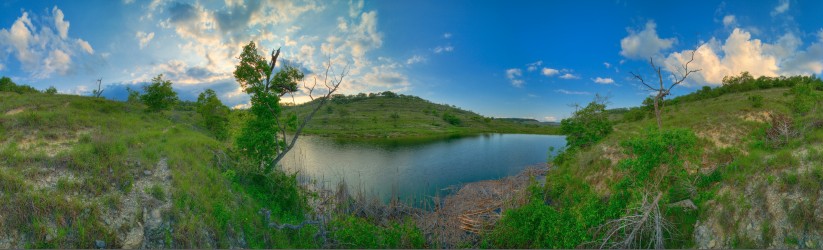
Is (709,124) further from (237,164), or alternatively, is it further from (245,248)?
(237,164)

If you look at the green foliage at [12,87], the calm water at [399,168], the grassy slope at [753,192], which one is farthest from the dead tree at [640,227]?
the green foliage at [12,87]

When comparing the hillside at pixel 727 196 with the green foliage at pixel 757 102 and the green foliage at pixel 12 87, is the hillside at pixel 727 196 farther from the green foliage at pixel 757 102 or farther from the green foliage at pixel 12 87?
the green foliage at pixel 12 87

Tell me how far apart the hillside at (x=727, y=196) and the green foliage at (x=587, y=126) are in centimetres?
814

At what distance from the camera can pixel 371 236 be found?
49.8 feet

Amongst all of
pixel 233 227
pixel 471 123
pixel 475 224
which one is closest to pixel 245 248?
pixel 233 227

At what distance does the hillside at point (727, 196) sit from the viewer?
1122cm

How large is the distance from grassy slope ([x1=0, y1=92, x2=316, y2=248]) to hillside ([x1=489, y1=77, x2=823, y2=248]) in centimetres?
1231

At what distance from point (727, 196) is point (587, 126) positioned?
59.6 feet

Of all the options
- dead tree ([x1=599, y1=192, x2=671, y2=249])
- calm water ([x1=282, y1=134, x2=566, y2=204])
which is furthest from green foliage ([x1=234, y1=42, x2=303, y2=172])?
dead tree ([x1=599, y1=192, x2=671, y2=249])

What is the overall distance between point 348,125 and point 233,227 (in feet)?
325

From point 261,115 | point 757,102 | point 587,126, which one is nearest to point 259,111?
point 261,115

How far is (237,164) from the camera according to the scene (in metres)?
19.2

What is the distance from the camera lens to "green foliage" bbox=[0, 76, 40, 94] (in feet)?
115

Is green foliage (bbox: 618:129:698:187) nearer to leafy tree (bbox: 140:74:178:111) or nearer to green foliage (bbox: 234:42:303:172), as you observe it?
green foliage (bbox: 234:42:303:172)
